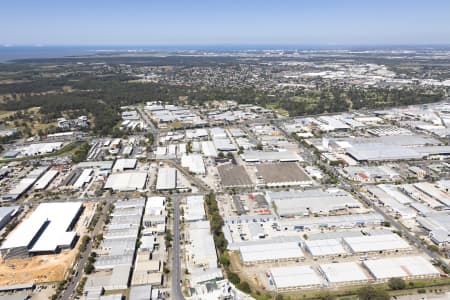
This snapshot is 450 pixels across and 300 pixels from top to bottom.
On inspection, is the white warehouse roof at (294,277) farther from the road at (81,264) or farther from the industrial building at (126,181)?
the industrial building at (126,181)

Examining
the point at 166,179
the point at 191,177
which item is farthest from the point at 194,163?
the point at 166,179

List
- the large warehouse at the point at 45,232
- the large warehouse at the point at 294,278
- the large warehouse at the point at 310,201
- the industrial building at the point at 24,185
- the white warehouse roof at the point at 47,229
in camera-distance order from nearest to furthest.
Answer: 1. the large warehouse at the point at 294,278
2. the large warehouse at the point at 45,232
3. the white warehouse roof at the point at 47,229
4. the large warehouse at the point at 310,201
5. the industrial building at the point at 24,185

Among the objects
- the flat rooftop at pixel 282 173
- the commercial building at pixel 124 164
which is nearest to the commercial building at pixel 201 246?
the flat rooftop at pixel 282 173

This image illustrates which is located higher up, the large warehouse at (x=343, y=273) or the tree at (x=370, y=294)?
the tree at (x=370, y=294)

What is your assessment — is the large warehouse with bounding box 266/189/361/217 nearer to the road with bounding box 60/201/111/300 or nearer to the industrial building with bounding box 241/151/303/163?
the industrial building with bounding box 241/151/303/163

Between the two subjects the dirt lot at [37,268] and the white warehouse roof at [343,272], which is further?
the dirt lot at [37,268]

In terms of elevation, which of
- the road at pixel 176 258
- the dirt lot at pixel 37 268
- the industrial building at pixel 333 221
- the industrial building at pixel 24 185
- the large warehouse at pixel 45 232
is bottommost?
the dirt lot at pixel 37 268

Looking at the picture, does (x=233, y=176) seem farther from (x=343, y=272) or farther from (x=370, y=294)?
(x=370, y=294)
